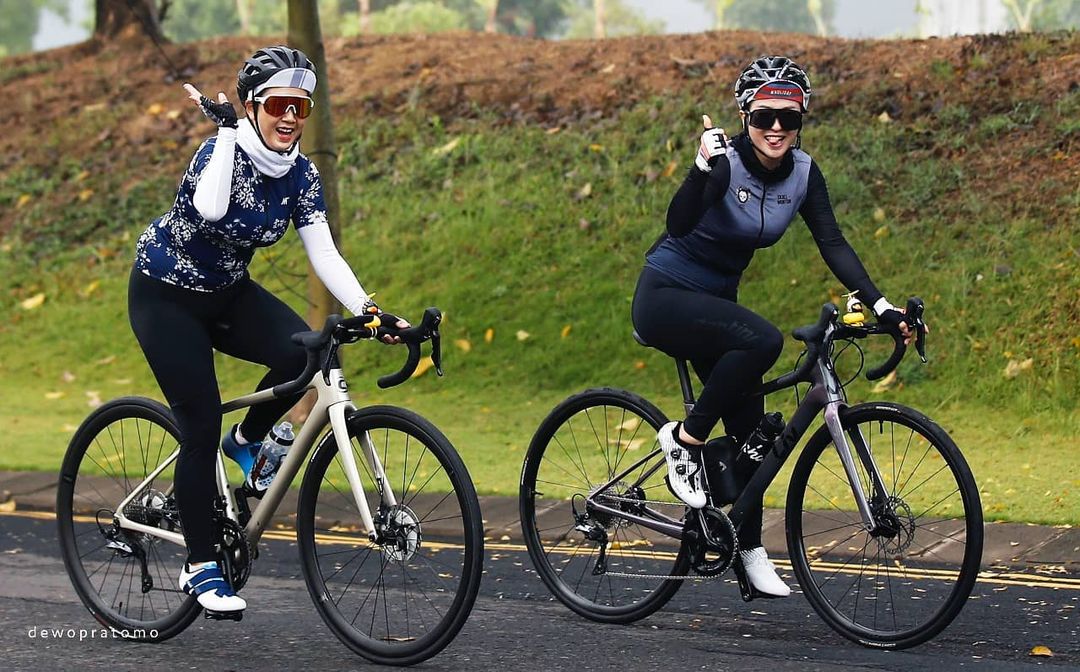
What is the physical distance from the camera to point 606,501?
6.23m

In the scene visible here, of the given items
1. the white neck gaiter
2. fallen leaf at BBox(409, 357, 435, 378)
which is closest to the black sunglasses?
the white neck gaiter

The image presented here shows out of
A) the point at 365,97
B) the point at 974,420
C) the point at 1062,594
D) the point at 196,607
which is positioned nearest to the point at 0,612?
the point at 196,607

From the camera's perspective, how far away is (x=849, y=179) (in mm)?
13375

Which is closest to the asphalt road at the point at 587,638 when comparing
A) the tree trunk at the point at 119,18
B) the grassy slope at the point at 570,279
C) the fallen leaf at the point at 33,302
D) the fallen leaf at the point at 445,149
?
the grassy slope at the point at 570,279

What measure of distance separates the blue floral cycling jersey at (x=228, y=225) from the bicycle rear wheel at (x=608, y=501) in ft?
4.27

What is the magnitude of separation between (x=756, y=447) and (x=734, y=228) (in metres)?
0.78

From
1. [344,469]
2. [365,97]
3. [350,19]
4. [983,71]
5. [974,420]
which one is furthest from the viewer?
[350,19]

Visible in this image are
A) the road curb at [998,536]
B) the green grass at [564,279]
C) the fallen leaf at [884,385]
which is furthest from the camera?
the fallen leaf at [884,385]

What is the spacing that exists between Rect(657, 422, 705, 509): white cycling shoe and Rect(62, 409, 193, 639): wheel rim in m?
1.78

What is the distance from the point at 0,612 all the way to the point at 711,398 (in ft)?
9.82

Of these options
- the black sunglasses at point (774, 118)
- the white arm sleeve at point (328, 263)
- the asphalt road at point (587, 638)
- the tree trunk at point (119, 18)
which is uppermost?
the tree trunk at point (119, 18)

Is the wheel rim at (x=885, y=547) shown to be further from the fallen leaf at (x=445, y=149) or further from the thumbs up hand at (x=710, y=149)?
the fallen leaf at (x=445, y=149)

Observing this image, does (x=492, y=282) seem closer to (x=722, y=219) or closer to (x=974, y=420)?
(x=974, y=420)

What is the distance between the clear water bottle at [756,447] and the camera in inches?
225
